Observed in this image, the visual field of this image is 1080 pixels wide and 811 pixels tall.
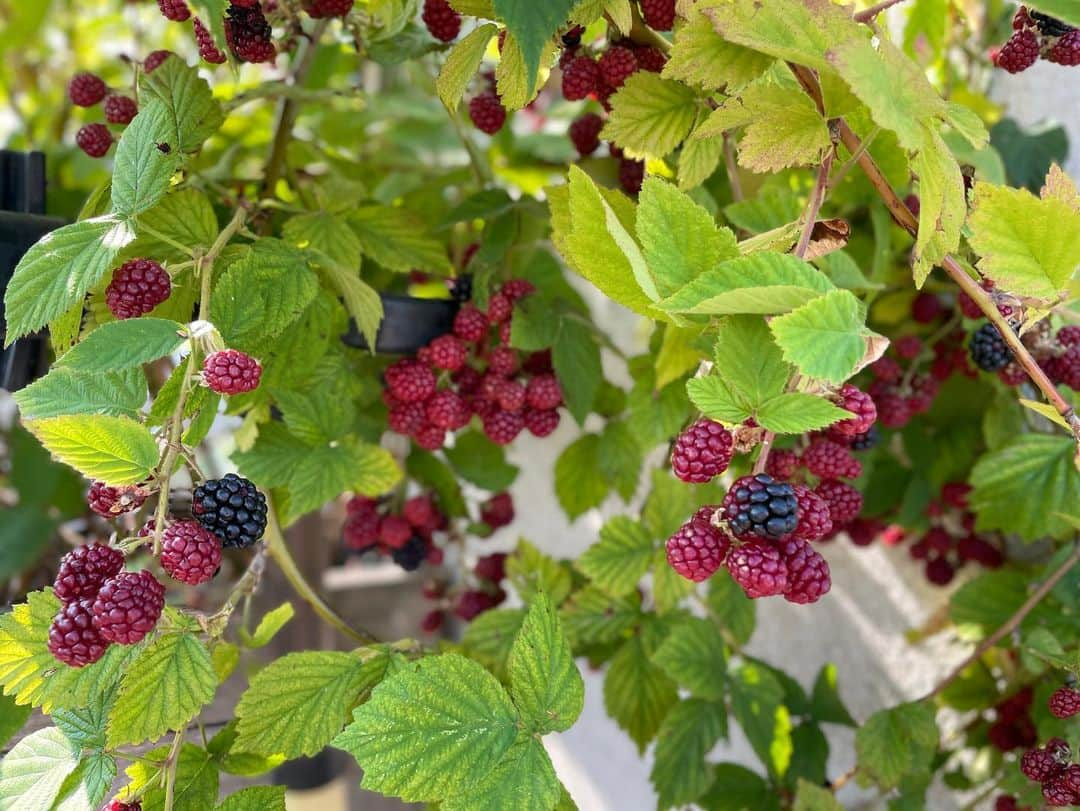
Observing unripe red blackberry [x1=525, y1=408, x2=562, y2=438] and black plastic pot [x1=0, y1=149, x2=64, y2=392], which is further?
unripe red blackberry [x1=525, y1=408, x2=562, y2=438]

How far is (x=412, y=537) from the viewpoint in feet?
3.26

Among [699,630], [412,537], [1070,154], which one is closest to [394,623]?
[412,537]

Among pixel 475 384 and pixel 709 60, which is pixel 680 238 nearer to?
pixel 709 60

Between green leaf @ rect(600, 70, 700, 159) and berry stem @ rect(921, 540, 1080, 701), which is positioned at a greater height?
green leaf @ rect(600, 70, 700, 159)

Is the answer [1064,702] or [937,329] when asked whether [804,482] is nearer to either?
[1064,702]

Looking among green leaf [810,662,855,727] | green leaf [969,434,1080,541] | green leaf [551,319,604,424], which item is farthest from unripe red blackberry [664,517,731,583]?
green leaf [810,662,855,727]

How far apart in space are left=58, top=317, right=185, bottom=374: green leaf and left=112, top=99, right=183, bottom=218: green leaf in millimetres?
83

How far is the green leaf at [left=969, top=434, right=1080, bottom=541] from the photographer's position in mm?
781

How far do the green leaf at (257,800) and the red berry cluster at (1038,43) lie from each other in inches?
25.4

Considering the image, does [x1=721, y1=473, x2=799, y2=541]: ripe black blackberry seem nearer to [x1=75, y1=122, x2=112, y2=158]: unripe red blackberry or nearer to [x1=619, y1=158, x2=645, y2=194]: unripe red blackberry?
[x1=619, y1=158, x2=645, y2=194]: unripe red blackberry

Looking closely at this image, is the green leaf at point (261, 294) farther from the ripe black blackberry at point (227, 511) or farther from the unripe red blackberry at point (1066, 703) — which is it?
the unripe red blackberry at point (1066, 703)

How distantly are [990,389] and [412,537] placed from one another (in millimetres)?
634

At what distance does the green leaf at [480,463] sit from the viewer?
38.3 inches

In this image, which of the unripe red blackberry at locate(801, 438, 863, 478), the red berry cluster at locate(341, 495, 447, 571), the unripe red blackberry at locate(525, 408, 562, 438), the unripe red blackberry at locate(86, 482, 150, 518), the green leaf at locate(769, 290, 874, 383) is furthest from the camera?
the red berry cluster at locate(341, 495, 447, 571)
